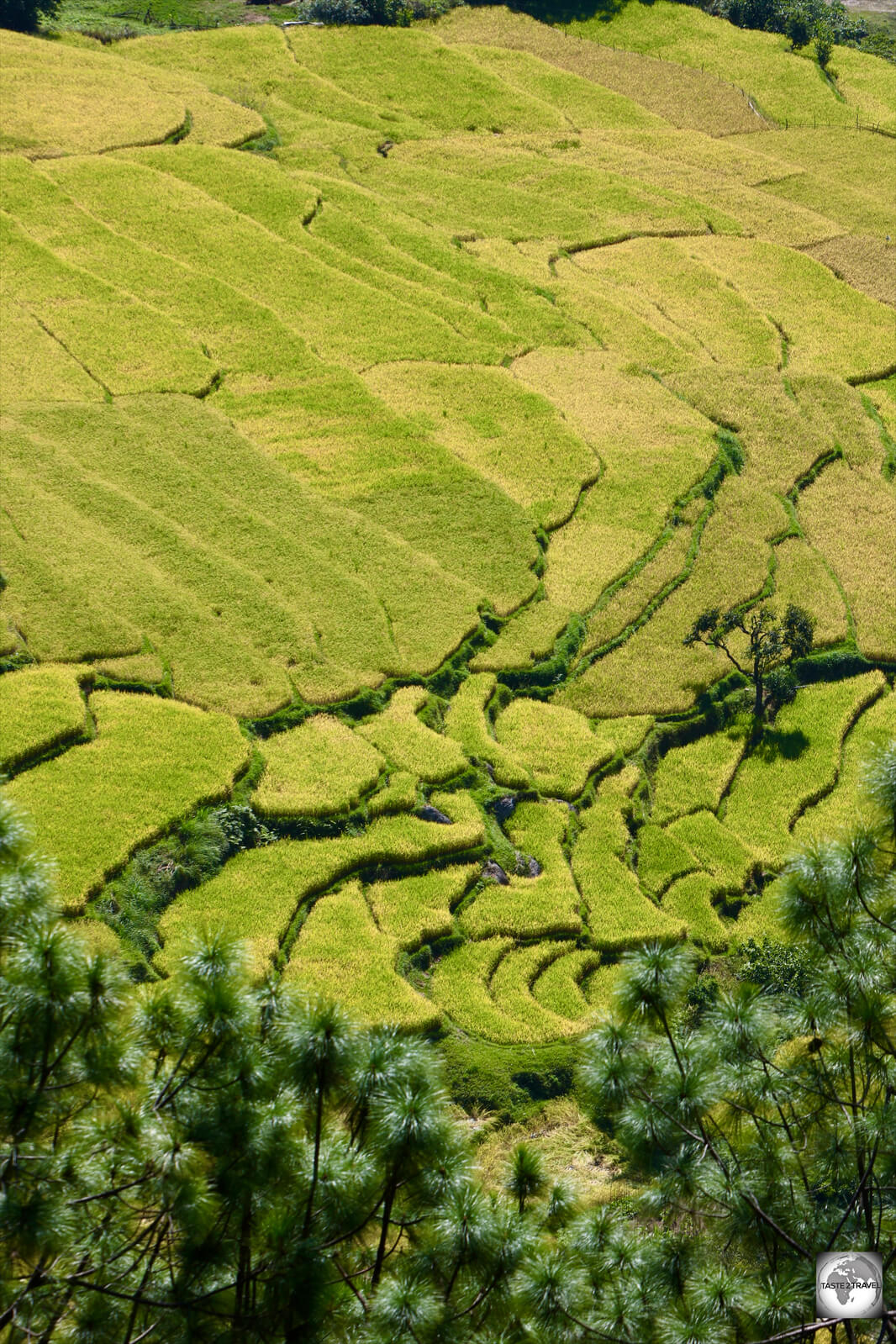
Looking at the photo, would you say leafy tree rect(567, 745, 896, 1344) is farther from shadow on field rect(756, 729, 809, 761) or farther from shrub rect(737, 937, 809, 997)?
shadow on field rect(756, 729, 809, 761)

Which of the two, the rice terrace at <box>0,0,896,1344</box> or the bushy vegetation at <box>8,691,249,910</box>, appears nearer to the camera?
the bushy vegetation at <box>8,691,249,910</box>

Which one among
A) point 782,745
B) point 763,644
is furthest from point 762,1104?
point 763,644

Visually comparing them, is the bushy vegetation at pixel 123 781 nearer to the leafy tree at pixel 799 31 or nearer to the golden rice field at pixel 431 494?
the golden rice field at pixel 431 494

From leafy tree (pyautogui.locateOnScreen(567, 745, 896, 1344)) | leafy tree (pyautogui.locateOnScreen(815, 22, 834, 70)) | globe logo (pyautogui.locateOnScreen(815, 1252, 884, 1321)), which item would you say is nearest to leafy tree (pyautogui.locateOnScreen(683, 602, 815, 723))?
leafy tree (pyautogui.locateOnScreen(567, 745, 896, 1344))

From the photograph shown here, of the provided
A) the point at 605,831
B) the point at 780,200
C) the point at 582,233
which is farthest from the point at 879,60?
the point at 605,831

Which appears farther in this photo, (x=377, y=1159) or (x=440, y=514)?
(x=440, y=514)

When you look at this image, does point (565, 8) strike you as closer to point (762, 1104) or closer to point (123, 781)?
point (123, 781)
